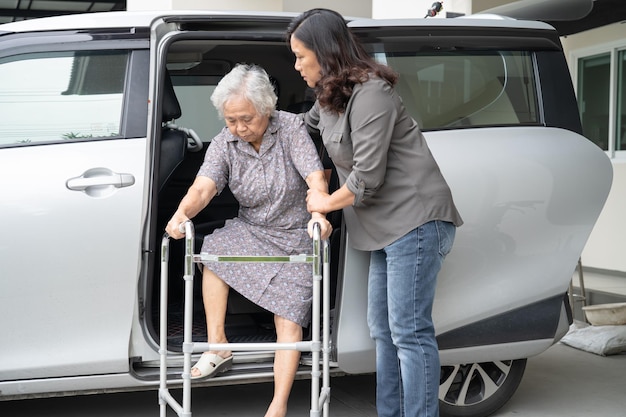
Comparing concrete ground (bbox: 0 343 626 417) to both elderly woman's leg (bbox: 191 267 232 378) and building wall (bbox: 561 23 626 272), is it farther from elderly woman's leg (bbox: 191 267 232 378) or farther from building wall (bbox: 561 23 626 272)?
building wall (bbox: 561 23 626 272)

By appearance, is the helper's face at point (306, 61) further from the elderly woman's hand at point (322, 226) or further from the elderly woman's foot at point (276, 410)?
the elderly woman's foot at point (276, 410)

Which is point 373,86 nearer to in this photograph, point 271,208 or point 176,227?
point 271,208

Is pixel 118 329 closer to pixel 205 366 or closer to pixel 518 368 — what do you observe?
pixel 205 366

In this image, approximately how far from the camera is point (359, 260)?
3.51m

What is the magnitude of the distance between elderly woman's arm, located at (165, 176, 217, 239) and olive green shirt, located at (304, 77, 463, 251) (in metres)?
0.53

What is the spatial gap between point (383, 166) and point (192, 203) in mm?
794

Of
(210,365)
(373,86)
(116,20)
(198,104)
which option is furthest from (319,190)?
(198,104)

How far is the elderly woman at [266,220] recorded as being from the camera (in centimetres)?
344

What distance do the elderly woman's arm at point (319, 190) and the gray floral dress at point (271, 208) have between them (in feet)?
0.22

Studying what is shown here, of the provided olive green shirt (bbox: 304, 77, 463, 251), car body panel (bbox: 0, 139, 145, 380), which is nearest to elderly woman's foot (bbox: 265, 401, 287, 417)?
car body panel (bbox: 0, 139, 145, 380)

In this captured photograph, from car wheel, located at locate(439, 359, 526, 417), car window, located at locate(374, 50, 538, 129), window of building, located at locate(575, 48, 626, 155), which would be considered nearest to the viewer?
car window, located at locate(374, 50, 538, 129)

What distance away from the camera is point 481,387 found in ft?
13.1

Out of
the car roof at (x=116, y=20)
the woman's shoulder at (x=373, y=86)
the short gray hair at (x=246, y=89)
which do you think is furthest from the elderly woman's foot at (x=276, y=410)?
the car roof at (x=116, y=20)

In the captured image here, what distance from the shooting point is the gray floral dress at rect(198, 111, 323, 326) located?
3.49m
